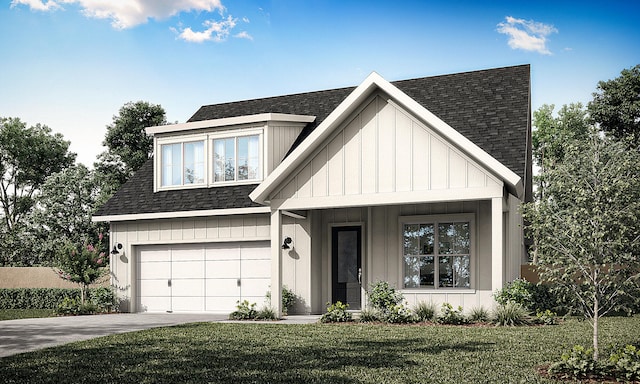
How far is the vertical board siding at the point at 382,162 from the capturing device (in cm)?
1509

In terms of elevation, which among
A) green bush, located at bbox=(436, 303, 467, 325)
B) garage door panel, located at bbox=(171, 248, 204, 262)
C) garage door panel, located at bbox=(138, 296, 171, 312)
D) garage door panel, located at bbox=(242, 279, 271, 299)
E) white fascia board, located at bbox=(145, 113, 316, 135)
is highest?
white fascia board, located at bbox=(145, 113, 316, 135)

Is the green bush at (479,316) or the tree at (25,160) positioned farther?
the tree at (25,160)

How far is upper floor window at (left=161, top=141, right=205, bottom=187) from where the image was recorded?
830 inches

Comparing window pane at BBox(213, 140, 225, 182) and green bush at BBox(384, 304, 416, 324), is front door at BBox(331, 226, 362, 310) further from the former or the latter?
window pane at BBox(213, 140, 225, 182)

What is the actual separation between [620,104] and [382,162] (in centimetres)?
2009

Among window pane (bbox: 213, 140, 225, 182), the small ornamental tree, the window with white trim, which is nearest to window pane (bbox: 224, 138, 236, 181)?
window pane (bbox: 213, 140, 225, 182)

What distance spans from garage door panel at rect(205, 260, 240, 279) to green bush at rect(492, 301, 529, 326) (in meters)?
8.16

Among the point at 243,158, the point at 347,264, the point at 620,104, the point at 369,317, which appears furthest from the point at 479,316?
the point at 620,104

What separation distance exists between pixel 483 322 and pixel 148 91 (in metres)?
25.3

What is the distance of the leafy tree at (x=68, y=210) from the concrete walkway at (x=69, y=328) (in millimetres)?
17094

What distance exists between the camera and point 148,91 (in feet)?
116

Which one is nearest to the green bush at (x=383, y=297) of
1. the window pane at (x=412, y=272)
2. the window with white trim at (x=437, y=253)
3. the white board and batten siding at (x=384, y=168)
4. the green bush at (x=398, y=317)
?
the green bush at (x=398, y=317)

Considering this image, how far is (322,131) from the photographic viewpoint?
52.1 feet

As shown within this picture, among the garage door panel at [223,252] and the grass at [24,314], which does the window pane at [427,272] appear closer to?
the garage door panel at [223,252]
